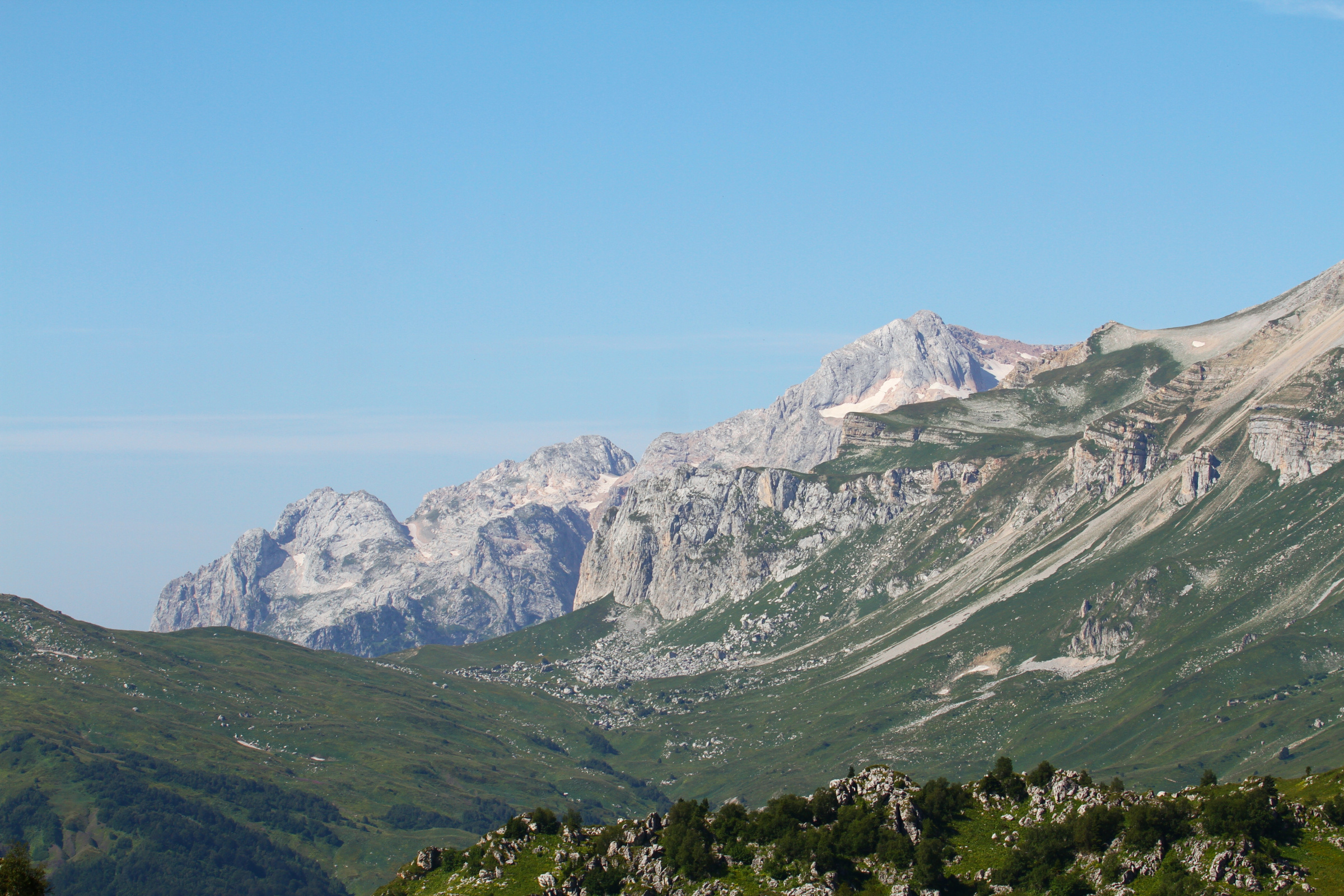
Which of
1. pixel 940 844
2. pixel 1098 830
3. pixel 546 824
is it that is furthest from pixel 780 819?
pixel 1098 830

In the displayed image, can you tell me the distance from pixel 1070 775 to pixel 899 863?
67.6 feet

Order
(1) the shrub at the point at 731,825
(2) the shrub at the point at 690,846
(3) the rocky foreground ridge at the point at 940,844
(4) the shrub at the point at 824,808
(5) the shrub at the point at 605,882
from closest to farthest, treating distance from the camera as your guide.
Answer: (3) the rocky foreground ridge at the point at 940,844
(2) the shrub at the point at 690,846
(5) the shrub at the point at 605,882
(4) the shrub at the point at 824,808
(1) the shrub at the point at 731,825

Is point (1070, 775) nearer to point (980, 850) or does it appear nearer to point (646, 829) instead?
point (980, 850)

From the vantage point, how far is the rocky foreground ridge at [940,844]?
115 m

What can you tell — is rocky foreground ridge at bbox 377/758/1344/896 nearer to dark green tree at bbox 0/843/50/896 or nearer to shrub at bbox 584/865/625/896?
shrub at bbox 584/865/625/896

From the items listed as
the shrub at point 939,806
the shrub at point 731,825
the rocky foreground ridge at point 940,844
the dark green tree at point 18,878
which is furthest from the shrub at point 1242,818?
the dark green tree at point 18,878

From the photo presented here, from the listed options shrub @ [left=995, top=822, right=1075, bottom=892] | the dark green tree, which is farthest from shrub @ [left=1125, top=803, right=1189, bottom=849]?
the dark green tree

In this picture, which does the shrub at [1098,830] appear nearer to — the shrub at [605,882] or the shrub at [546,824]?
the shrub at [605,882]

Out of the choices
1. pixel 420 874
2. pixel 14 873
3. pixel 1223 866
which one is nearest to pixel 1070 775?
pixel 1223 866

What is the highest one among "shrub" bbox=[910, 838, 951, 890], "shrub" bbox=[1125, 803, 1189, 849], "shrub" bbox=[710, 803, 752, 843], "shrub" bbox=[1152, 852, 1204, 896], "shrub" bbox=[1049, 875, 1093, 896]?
"shrub" bbox=[710, 803, 752, 843]

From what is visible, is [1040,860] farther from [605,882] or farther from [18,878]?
[18,878]

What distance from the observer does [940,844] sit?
127 meters

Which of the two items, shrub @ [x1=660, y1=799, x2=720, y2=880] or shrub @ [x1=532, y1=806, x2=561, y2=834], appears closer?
shrub @ [x1=660, y1=799, x2=720, y2=880]

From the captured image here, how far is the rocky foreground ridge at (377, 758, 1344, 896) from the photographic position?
378ft
